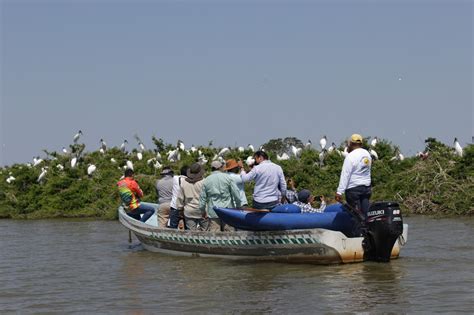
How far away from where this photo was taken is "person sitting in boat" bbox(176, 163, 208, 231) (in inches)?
485

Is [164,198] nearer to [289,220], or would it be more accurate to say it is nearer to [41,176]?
[289,220]

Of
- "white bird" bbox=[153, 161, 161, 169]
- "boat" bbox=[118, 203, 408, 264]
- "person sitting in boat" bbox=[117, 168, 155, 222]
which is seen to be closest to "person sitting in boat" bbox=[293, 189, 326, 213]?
"boat" bbox=[118, 203, 408, 264]

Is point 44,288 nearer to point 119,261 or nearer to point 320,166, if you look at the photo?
point 119,261

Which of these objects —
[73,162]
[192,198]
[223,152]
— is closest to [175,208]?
[192,198]

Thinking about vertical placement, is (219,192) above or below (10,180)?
above

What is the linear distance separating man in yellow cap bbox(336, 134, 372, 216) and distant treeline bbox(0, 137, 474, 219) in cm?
821

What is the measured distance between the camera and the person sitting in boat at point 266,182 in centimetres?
1112

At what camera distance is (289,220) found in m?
10.8

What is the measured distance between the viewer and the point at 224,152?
88.9ft

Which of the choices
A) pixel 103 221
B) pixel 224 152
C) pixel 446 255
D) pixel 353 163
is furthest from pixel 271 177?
pixel 224 152

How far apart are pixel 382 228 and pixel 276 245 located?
1.51 m

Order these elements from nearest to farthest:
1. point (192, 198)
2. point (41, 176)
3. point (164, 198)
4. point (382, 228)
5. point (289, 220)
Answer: point (382, 228) < point (289, 220) < point (192, 198) < point (164, 198) < point (41, 176)

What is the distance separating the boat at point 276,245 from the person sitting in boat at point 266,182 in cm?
44

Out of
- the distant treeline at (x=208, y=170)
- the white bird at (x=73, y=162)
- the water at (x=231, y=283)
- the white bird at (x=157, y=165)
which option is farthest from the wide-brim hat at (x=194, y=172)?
the white bird at (x=73, y=162)
